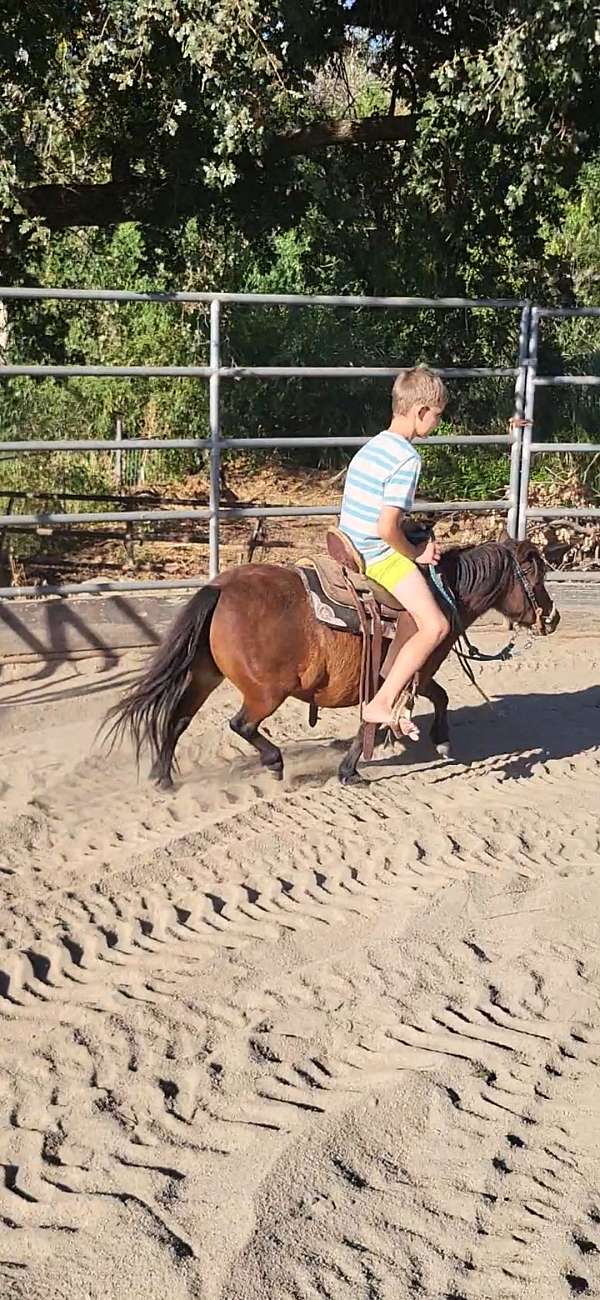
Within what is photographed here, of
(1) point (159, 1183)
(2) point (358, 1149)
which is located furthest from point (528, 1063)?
(1) point (159, 1183)

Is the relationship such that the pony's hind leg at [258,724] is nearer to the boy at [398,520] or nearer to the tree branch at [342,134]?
the boy at [398,520]

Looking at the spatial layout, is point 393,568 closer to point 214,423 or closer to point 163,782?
point 163,782

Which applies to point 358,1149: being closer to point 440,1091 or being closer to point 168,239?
point 440,1091

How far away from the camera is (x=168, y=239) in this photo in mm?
9578

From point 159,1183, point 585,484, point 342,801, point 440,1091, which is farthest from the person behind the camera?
point 585,484

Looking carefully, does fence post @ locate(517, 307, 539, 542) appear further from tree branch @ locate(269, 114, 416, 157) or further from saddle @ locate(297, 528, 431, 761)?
saddle @ locate(297, 528, 431, 761)

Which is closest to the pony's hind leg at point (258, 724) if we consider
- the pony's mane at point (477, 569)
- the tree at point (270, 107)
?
the pony's mane at point (477, 569)

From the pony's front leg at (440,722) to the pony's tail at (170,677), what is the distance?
1233 mm

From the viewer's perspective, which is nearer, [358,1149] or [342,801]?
[358,1149]

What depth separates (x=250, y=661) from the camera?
17.8 ft

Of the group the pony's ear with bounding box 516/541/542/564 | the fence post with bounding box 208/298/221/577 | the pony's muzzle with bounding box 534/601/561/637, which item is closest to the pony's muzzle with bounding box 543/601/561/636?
the pony's muzzle with bounding box 534/601/561/637

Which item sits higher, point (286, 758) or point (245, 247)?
point (245, 247)

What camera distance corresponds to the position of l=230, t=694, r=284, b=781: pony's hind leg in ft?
18.1

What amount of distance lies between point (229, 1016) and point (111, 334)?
12.3 metres
